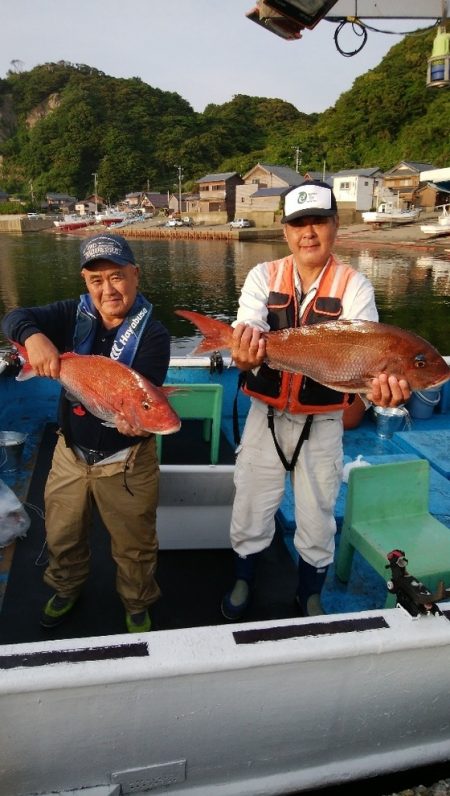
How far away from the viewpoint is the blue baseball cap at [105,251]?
2531mm

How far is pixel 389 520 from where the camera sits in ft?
11.7

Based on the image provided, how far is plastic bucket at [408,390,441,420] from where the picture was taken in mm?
6555

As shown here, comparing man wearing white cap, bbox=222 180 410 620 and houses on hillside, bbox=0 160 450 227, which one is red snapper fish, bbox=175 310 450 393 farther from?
houses on hillside, bbox=0 160 450 227

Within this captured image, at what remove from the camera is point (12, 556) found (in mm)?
3814

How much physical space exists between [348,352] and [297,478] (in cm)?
84

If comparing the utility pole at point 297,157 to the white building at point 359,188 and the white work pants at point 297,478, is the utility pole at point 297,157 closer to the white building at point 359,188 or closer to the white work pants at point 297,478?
the white building at point 359,188

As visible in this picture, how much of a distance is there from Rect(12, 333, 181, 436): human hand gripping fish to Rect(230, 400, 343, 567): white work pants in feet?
2.36

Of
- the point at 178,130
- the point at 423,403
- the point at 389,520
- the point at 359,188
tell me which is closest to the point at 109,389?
the point at 389,520

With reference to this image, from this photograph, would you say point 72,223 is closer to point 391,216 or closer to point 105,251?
point 391,216

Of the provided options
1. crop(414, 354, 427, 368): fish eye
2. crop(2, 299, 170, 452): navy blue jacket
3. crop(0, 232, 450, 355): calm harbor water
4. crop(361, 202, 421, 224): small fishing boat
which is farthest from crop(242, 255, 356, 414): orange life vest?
crop(361, 202, 421, 224): small fishing boat

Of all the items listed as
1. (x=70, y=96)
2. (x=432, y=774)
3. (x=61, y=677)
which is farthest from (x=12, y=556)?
(x=70, y=96)

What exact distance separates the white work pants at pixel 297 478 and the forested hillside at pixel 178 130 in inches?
2664

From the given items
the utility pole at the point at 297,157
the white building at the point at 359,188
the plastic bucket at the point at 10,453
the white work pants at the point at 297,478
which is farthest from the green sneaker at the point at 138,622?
the utility pole at the point at 297,157

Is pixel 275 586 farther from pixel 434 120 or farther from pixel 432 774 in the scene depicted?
pixel 434 120
